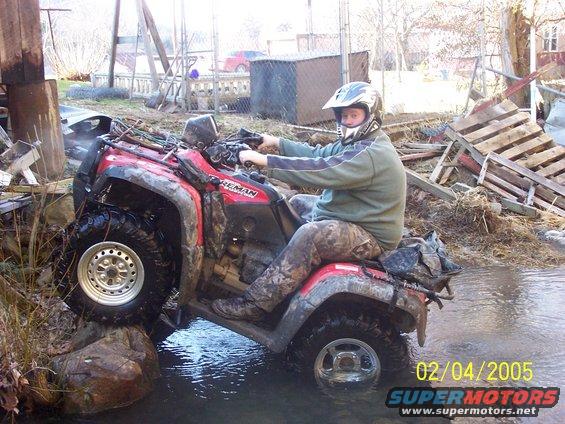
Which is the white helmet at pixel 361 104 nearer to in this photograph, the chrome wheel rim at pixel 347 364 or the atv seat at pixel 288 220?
the atv seat at pixel 288 220

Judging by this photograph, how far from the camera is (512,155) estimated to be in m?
9.80

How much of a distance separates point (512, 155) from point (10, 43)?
264 inches

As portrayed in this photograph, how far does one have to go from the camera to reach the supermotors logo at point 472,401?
431 centimetres

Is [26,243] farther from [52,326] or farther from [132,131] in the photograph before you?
[132,131]

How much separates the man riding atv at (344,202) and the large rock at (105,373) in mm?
640

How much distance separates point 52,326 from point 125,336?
718 mm

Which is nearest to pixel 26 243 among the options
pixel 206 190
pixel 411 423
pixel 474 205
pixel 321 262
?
Result: pixel 206 190

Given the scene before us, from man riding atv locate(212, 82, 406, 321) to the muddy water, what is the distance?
1.81ft

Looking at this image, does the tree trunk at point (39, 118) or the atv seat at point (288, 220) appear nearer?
the atv seat at point (288, 220)

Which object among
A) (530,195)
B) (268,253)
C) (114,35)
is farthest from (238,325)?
(114,35)

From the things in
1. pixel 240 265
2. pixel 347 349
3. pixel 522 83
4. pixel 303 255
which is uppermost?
pixel 522 83

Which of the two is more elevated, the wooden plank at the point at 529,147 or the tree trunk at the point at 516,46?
the tree trunk at the point at 516,46

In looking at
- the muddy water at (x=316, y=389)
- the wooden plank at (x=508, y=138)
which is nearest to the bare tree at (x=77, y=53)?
the wooden plank at (x=508, y=138)

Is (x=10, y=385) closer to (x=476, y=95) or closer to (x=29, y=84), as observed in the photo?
(x=29, y=84)
